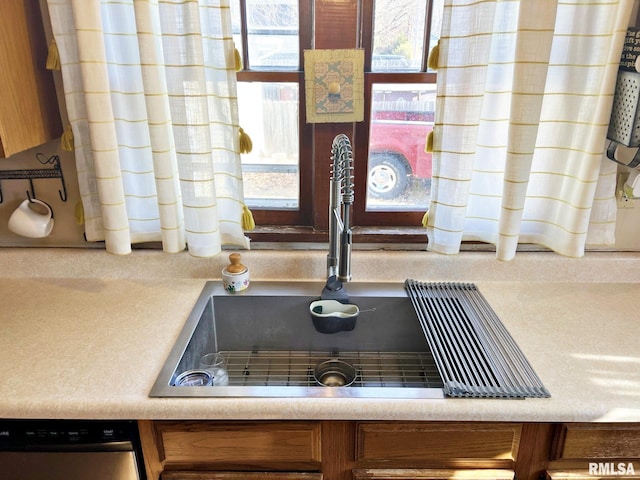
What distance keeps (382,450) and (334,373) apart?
356 millimetres

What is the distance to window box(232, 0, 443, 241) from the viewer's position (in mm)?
1344

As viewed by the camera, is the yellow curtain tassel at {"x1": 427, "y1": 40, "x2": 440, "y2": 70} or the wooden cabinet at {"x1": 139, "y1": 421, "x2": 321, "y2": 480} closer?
the wooden cabinet at {"x1": 139, "y1": 421, "x2": 321, "y2": 480}

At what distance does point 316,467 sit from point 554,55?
1141mm

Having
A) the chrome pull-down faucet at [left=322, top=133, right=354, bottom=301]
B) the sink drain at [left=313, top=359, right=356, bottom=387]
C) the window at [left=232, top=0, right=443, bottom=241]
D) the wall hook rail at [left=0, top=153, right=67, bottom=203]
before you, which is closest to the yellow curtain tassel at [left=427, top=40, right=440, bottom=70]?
the window at [left=232, top=0, right=443, bottom=241]

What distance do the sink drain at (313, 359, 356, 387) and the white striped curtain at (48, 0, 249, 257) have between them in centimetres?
45

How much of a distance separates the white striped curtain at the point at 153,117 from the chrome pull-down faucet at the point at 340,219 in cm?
28

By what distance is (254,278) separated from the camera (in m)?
1.51

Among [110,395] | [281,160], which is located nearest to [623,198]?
[281,160]

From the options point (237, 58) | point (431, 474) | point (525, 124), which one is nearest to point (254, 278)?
point (237, 58)

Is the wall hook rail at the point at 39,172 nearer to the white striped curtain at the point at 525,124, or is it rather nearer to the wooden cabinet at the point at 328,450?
the wooden cabinet at the point at 328,450

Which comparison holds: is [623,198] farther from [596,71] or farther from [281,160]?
[281,160]

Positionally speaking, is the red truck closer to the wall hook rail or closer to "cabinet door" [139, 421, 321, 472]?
"cabinet door" [139, 421, 321, 472]

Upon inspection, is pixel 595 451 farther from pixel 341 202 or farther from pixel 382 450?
pixel 341 202

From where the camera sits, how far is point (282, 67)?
1.41 m
